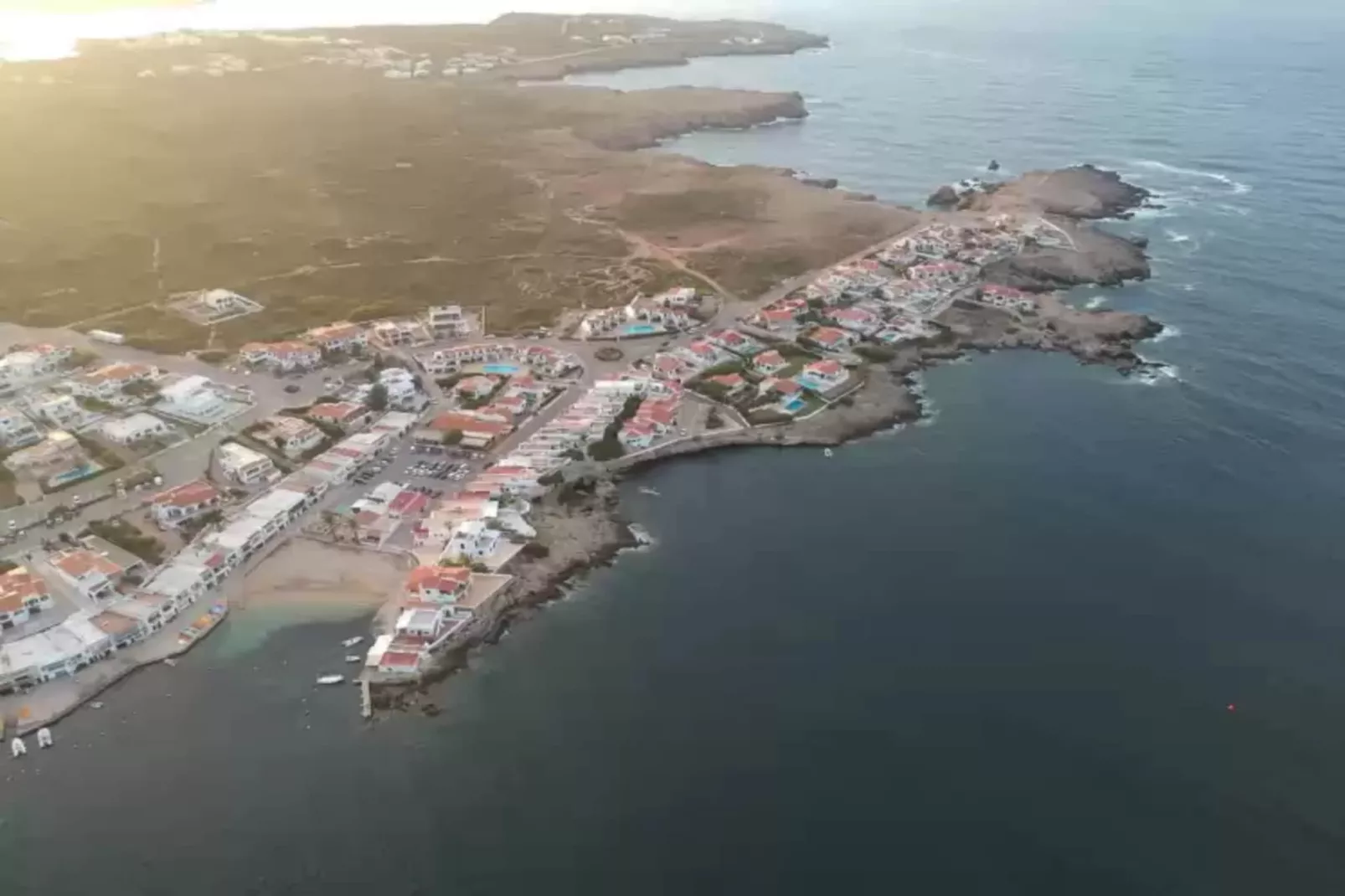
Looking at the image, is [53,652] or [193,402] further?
[193,402]

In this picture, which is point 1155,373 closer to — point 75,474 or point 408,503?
point 408,503

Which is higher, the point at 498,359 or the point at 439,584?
the point at 498,359

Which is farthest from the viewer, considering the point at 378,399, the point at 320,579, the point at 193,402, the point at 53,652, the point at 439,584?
the point at 378,399

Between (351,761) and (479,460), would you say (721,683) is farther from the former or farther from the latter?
(479,460)

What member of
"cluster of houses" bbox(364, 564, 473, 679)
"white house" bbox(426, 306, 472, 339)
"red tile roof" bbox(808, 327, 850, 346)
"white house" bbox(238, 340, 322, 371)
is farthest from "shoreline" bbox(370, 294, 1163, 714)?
"white house" bbox(238, 340, 322, 371)

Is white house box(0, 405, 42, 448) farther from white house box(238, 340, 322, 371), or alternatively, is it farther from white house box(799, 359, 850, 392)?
white house box(799, 359, 850, 392)

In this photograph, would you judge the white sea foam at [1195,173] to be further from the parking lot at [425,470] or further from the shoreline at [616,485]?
the parking lot at [425,470]

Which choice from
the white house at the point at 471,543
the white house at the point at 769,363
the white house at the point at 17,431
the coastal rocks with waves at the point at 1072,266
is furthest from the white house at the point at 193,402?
the coastal rocks with waves at the point at 1072,266

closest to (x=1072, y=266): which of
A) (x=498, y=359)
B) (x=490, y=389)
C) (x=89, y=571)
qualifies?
(x=498, y=359)
